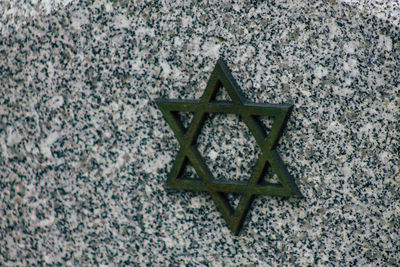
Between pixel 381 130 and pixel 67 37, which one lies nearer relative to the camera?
pixel 381 130

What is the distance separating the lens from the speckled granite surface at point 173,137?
3.34 feet

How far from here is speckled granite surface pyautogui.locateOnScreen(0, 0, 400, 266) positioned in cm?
102

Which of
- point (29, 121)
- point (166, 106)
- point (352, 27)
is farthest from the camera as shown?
point (29, 121)

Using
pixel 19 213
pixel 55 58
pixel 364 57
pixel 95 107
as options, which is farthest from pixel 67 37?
pixel 364 57

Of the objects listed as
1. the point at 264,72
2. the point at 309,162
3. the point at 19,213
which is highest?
the point at 264,72

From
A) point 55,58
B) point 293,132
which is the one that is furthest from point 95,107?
point 293,132

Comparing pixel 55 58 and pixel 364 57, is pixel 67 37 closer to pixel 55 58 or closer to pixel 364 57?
pixel 55 58

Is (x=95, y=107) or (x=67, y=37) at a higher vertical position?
(x=67, y=37)

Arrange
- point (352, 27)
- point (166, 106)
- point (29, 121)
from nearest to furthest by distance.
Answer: point (352, 27) < point (166, 106) < point (29, 121)

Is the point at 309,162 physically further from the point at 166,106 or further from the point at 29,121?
the point at 29,121

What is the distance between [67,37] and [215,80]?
0.41 metres

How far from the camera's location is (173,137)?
1.14 m

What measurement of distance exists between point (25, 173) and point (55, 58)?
33 cm

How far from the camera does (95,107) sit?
3.88 feet
